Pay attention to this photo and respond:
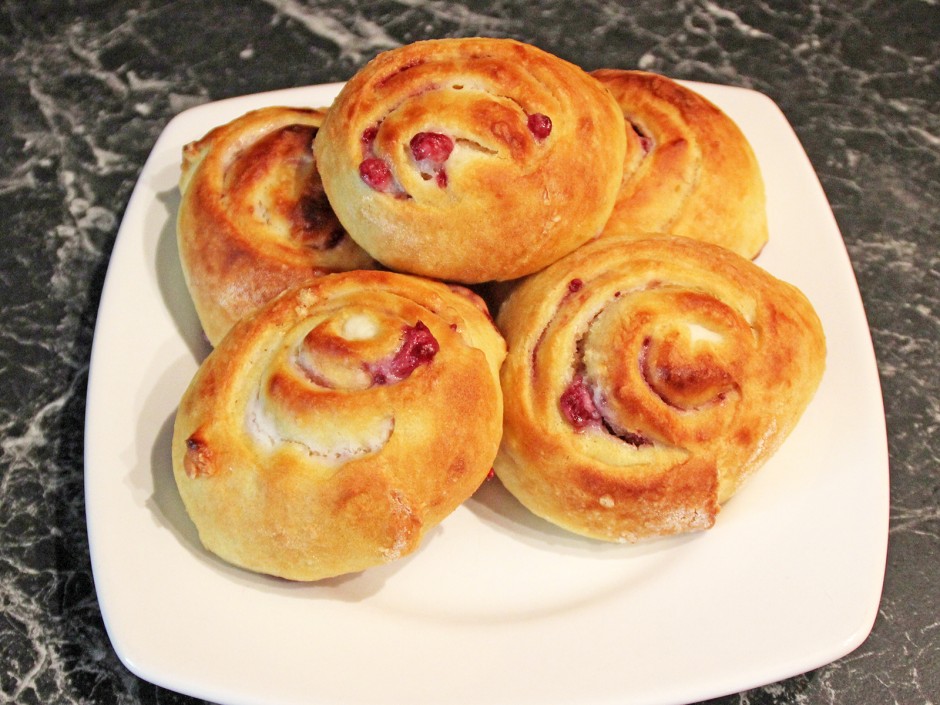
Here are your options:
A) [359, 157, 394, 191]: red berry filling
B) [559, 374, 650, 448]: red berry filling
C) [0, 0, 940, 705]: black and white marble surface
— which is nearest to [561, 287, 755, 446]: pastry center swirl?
[559, 374, 650, 448]: red berry filling

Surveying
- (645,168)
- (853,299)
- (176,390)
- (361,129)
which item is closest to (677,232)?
(645,168)

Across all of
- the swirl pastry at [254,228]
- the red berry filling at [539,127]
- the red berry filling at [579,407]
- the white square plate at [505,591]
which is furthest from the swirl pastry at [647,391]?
the swirl pastry at [254,228]

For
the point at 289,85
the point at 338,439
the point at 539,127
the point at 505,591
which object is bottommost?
the point at 505,591

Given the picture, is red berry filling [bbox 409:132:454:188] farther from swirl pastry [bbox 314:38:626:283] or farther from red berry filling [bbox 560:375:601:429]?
red berry filling [bbox 560:375:601:429]

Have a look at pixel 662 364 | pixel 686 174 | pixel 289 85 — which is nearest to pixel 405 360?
pixel 662 364

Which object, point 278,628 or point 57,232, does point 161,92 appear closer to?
point 57,232

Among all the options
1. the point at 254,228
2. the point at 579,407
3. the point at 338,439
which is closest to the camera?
the point at 338,439

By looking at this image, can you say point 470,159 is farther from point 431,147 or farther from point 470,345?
point 470,345
